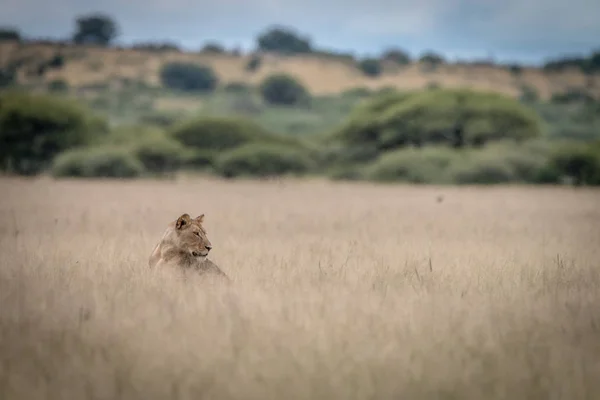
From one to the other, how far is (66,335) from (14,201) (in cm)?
1367

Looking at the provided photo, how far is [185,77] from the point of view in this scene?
93.6 meters

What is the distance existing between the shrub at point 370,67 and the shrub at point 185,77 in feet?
65.3

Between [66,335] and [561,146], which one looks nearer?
[66,335]

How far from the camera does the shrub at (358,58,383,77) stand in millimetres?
104188

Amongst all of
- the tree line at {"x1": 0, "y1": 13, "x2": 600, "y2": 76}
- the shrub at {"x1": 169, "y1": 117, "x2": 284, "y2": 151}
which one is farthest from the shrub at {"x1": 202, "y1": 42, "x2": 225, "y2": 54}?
the shrub at {"x1": 169, "y1": 117, "x2": 284, "y2": 151}

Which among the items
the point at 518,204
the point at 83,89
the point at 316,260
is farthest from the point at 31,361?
the point at 83,89

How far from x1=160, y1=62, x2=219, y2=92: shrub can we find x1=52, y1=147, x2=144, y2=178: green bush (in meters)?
57.0

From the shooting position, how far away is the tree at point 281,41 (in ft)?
384

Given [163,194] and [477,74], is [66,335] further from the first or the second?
[477,74]

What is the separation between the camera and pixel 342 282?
295 inches

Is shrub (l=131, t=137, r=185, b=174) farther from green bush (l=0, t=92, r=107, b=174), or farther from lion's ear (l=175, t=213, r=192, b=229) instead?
lion's ear (l=175, t=213, r=192, b=229)

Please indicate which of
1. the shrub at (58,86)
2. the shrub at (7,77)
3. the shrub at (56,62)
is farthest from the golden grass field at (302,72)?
the shrub at (58,86)

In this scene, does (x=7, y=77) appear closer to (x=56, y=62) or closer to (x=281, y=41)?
(x=56, y=62)

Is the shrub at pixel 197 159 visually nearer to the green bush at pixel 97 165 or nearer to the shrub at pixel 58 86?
the green bush at pixel 97 165
